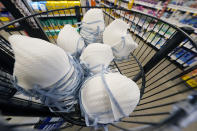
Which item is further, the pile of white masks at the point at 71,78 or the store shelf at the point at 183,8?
the store shelf at the point at 183,8

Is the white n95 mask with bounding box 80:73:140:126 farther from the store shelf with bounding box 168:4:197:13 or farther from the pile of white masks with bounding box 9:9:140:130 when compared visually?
the store shelf with bounding box 168:4:197:13

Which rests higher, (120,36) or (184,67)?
(120,36)

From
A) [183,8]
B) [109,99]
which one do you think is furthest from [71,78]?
[183,8]

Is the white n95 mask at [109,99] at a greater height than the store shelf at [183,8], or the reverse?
the store shelf at [183,8]

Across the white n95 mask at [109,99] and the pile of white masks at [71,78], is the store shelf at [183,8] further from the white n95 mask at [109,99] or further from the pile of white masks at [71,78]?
the white n95 mask at [109,99]

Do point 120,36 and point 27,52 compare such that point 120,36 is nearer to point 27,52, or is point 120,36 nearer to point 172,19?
point 27,52

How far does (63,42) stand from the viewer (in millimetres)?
452

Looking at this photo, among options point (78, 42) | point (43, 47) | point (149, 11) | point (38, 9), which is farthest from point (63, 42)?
point (149, 11)

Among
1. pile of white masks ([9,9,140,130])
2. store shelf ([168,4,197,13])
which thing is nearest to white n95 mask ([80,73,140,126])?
pile of white masks ([9,9,140,130])

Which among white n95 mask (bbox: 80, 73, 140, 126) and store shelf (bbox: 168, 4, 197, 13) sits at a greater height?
store shelf (bbox: 168, 4, 197, 13)

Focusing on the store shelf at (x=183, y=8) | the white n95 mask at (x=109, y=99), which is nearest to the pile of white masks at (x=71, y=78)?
the white n95 mask at (x=109, y=99)

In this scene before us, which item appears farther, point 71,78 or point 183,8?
point 183,8

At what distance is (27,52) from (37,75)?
64 mm

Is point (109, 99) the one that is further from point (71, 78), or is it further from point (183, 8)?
point (183, 8)
